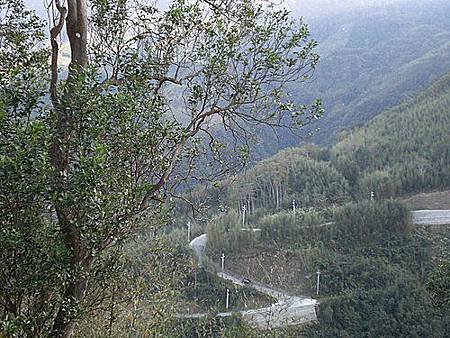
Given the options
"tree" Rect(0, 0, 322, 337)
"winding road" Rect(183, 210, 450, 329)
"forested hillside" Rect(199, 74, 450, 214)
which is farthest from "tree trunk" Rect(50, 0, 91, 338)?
"forested hillside" Rect(199, 74, 450, 214)

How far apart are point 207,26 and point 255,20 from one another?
0.43 m

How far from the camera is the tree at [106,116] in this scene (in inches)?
116

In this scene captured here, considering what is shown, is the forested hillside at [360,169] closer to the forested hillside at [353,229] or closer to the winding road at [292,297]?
the forested hillside at [353,229]

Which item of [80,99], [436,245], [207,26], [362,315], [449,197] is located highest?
[207,26]

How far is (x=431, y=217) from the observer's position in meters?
31.7

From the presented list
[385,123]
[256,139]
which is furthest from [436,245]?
[256,139]

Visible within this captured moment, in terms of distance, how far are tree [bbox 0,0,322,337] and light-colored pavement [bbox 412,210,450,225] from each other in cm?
2860

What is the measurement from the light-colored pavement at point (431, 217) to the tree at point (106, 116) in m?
28.6

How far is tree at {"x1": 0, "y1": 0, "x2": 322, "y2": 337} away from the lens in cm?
295

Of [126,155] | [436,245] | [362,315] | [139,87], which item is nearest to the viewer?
[126,155]

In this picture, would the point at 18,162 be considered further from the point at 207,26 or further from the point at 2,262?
the point at 207,26

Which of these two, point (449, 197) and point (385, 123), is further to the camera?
point (385, 123)

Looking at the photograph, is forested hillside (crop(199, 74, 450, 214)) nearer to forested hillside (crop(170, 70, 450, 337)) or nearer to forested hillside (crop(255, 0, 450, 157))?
forested hillside (crop(170, 70, 450, 337))

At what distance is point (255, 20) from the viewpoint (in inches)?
175
